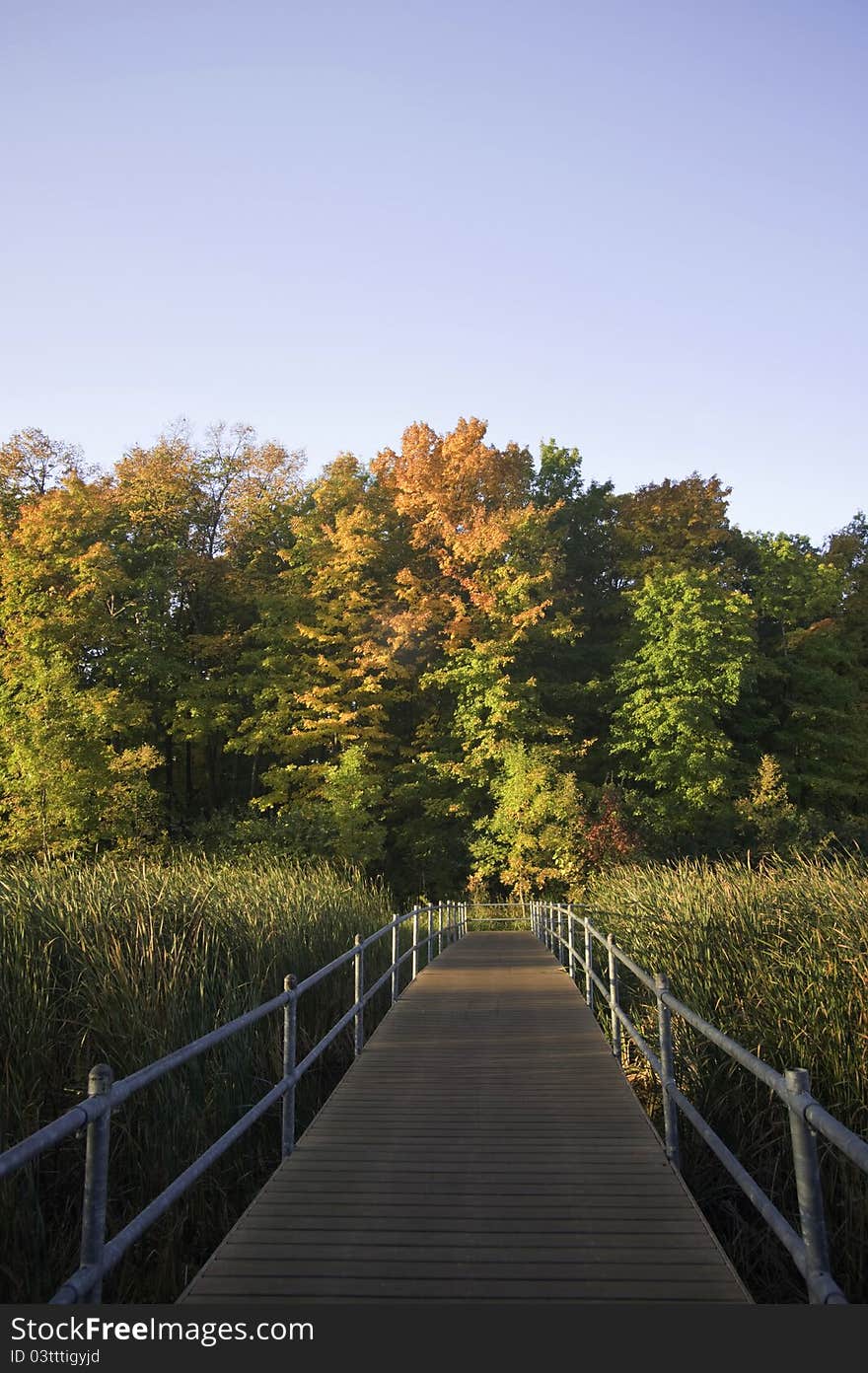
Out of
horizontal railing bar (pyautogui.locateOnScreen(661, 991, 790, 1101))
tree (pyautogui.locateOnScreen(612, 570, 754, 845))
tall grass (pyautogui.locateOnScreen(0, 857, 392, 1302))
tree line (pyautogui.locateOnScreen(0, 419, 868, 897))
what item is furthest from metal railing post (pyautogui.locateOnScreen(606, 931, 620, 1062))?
tree (pyautogui.locateOnScreen(612, 570, 754, 845))

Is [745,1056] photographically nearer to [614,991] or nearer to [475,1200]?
[475,1200]

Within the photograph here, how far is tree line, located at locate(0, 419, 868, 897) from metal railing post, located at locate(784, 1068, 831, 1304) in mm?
25217

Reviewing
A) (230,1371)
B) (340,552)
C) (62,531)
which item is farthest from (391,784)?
(230,1371)

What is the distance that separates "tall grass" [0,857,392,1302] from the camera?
17.8 feet

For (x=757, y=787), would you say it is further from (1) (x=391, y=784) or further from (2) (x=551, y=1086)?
(2) (x=551, y=1086)

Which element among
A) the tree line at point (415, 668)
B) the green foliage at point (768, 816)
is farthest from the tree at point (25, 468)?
the green foliage at point (768, 816)

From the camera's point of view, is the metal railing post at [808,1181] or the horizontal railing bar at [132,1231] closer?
the horizontal railing bar at [132,1231]

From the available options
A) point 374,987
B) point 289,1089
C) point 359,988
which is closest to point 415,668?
point 374,987

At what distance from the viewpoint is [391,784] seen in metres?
36.7

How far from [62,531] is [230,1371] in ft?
105

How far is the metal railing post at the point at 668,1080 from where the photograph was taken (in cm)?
533

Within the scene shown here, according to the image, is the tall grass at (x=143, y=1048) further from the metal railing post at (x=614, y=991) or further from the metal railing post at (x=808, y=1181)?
the metal railing post at (x=808, y=1181)

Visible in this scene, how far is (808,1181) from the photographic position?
3.06m

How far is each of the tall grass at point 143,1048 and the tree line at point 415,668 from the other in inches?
755
